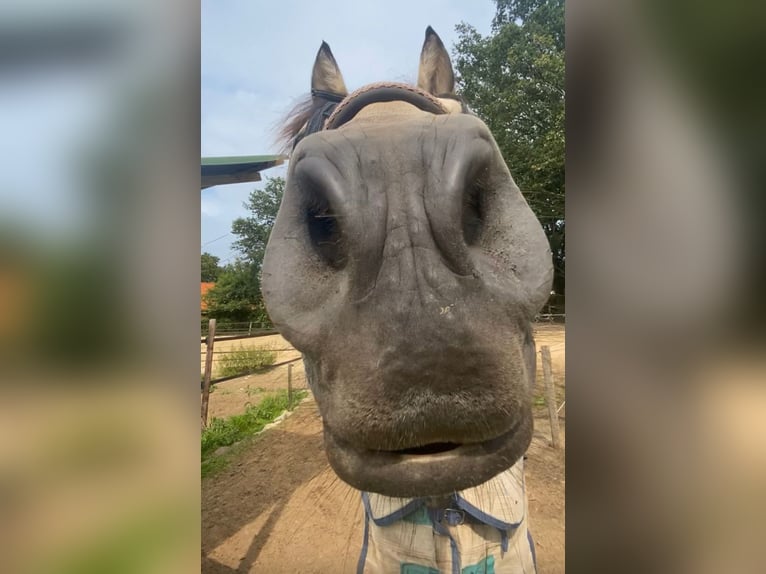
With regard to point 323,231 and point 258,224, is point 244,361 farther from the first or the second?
point 323,231

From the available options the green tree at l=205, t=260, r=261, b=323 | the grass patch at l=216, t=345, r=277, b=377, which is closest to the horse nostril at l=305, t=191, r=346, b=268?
the green tree at l=205, t=260, r=261, b=323

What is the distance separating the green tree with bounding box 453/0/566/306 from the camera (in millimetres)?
1275

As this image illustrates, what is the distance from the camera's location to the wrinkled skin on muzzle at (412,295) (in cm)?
45

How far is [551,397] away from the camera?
313cm

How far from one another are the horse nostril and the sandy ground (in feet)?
5.42

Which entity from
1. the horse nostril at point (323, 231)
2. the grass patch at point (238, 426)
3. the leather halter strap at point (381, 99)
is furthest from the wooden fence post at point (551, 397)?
the grass patch at point (238, 426)

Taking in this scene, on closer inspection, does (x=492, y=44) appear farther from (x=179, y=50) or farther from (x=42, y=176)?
(x=42, y=176)

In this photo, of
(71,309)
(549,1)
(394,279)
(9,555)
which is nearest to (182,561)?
(9,555)

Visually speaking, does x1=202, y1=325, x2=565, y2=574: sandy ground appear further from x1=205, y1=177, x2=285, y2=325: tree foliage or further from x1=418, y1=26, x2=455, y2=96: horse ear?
x1=418, y1=26, x2=455, y2=96: horse ear

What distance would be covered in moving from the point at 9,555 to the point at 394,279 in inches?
20.0

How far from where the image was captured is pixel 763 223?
0.36m

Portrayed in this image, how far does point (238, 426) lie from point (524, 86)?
431 centimetres

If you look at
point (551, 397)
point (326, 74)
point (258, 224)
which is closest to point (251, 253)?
point (258, 224)

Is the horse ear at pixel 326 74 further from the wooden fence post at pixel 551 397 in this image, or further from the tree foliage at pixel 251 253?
the wooden fence post at pixel 551 397
